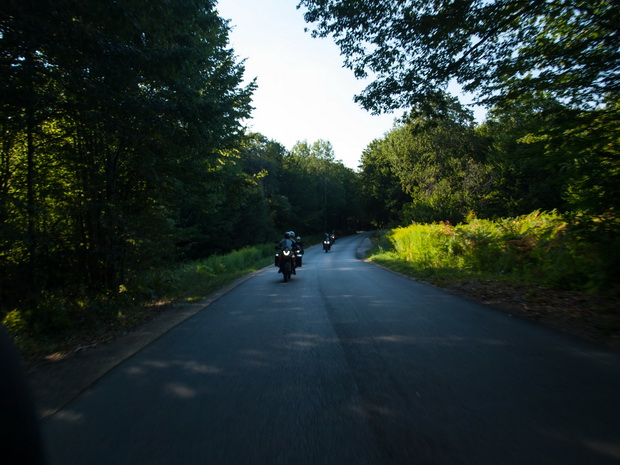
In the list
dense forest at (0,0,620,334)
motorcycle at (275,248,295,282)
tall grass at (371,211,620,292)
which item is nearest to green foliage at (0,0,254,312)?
dense forest at (0,0,620,334)

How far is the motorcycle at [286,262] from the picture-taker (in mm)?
14125

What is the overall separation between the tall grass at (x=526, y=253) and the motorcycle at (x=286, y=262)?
16.0 feet

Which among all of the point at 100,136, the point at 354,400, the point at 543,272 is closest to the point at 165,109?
the point at 100,136

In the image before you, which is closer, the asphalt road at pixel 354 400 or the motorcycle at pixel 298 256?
the asphalt road at pixel 354 400

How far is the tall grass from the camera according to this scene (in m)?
7.30

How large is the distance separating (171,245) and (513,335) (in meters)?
9.02

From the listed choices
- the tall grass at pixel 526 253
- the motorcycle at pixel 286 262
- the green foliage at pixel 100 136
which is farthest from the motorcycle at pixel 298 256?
the tall grass at pixel 526 253

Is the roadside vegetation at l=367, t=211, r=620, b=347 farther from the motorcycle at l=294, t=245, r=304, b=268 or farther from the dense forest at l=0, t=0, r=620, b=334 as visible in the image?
the motorcycle at l=294, t=245, r=304, b=268

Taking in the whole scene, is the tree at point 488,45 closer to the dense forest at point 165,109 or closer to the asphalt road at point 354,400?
the dense forest at point 165,109

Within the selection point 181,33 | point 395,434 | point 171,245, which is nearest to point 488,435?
point 395,434

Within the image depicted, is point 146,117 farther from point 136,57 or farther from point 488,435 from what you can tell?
point 488,435

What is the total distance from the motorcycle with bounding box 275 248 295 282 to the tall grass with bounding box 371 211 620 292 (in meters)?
4.88

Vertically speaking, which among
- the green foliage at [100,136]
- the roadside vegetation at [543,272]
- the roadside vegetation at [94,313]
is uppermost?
the green foliage at [100,136]

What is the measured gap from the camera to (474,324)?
6168 millimetres
